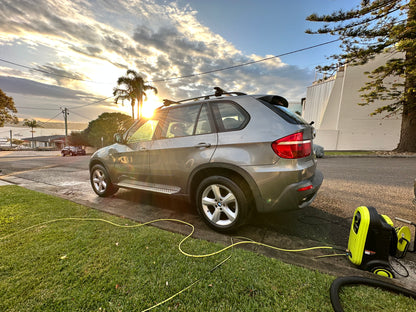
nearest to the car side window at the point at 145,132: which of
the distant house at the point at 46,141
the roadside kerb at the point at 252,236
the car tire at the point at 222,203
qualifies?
the roadside kerb at the point at 252,236

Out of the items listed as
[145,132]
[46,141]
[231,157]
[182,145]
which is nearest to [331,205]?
[231,157]

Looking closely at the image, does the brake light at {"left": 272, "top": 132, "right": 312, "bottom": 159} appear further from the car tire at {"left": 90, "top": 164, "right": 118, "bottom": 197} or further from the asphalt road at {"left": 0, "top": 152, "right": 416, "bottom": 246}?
the car tire at {"left": 90, "top": 164, "right": 118, "bottom": 197}

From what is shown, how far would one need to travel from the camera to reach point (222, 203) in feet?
7.95

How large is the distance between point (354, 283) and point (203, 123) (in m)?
2.32

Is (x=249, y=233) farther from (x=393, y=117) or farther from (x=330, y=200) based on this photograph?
(x=393, y=117)

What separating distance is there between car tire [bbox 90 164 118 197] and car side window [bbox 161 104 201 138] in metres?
1.83

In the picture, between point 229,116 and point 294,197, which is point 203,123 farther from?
point 294,197

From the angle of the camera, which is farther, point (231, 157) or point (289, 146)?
point (231, 157)

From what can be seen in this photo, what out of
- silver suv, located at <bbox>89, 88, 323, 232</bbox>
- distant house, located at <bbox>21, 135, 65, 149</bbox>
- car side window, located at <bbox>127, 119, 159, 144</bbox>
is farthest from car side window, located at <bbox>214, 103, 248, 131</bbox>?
distant house, located at <bbox>21, 135, 65, 149</bbox>

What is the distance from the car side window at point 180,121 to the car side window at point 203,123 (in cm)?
10

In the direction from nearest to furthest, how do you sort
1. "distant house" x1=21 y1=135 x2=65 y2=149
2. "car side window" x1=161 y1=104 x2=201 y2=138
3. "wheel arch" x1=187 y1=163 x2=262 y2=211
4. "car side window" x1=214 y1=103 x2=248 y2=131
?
"wheel arch" x1=187 y1=163 x2=262 y2=211, "car side window" x1=214 y1=103 x2=248 y2=131, "car side window" x1=161 y1=104 x2=201 y2=138, "distant house" x1=21 y1=135 x2=65 y2=149

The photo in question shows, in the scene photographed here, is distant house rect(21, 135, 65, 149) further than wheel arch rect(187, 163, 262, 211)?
Yes

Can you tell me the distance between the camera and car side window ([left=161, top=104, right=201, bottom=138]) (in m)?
2.82

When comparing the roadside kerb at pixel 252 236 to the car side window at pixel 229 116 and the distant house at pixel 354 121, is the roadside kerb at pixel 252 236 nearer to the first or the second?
the car side window at pixel 229 116
